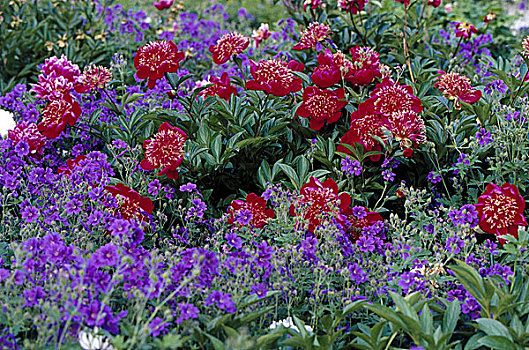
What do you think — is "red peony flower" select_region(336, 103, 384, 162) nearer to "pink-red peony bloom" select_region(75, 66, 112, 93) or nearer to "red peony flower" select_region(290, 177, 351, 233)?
"red peony flower" select_region(290, 177, 351, 233)

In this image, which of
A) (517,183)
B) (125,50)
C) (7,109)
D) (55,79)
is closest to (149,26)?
(125,50)

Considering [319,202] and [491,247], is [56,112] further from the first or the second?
[491,247]

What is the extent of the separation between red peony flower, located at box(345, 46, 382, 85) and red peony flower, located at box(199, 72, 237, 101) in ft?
1.71

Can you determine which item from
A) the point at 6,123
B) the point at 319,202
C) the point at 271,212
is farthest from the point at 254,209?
the point at 6,123

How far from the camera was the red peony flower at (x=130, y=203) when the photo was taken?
2.17m

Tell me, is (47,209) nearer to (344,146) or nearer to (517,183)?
(344,146)

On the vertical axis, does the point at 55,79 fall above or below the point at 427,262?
above

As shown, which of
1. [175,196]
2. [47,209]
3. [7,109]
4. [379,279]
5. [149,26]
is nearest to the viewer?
[379,279]

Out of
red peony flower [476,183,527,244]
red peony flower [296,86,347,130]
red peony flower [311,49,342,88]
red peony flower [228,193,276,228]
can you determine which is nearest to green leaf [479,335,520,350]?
red peony flower [476,183,527,244]

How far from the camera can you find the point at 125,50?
14.7 feet

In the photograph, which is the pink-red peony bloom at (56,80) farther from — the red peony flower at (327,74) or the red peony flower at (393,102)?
the red peony flower at (393,102)

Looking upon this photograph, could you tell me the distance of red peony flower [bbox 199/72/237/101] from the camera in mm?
2631

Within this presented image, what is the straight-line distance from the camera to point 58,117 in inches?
101

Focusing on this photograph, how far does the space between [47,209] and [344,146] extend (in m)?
1.17
